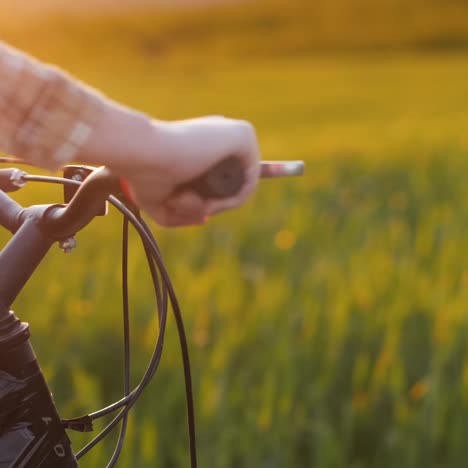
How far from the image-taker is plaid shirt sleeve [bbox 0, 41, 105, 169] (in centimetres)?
63

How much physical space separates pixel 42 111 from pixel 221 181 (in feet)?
0.48

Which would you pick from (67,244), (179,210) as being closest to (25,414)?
(67,244)

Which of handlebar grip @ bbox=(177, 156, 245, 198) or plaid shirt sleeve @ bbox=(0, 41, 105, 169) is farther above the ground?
plaid shirt sleeve @ bbox=(0, 41, 105, 169)

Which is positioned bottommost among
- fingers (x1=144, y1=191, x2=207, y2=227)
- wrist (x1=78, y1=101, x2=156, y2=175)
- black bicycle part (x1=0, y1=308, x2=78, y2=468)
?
black bicycle part (x1=0, y1=308, x2=78, y2=468)

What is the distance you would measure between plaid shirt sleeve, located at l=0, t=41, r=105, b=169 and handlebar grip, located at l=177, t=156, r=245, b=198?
9 cm

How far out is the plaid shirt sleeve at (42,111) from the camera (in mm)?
628

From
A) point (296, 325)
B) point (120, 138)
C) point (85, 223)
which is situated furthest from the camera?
point (296, 325)

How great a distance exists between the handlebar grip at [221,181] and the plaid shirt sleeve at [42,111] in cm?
9

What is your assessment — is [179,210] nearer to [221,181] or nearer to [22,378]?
[221,181]

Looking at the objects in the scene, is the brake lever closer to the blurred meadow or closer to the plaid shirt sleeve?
the plaid shirt sleeve

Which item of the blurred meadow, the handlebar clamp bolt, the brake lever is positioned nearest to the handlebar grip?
the brake lever

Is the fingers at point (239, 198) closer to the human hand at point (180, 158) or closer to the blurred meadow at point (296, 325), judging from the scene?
the human hand at point (180, 158)

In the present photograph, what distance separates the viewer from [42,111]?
648mm

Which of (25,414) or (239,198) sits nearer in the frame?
(239,198)
